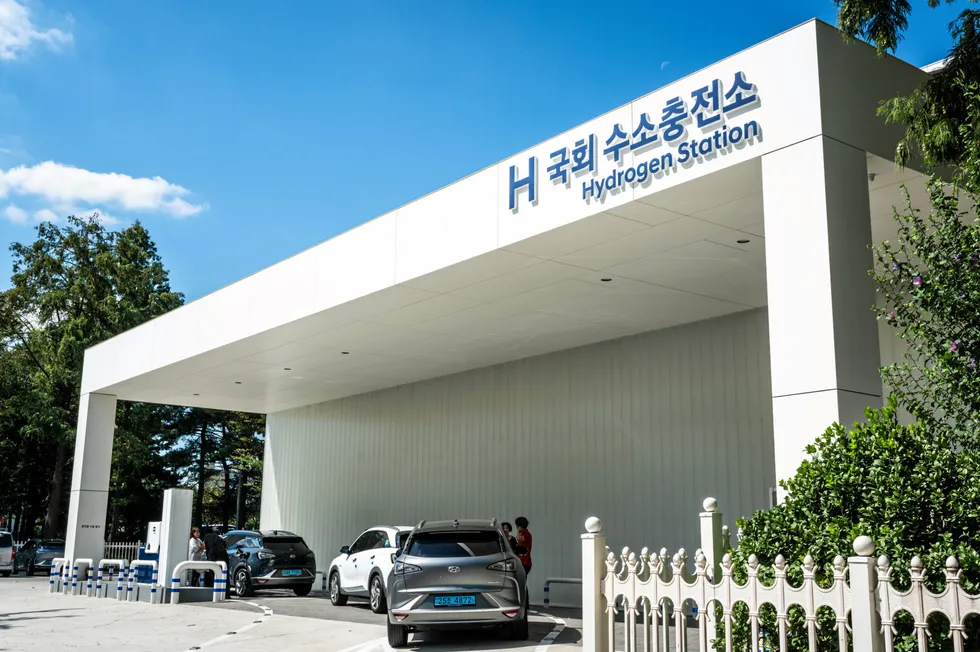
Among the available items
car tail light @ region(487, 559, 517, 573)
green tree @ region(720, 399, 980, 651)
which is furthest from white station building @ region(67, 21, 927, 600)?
car tail light @ region(487, 559, 517, 573)

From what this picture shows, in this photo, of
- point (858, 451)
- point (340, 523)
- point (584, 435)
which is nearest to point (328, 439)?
point (340, 523)

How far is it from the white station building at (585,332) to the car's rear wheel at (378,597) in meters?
4.28

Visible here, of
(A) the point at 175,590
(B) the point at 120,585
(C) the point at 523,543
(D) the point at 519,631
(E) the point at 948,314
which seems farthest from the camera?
Answer: (B) the point at 120,585

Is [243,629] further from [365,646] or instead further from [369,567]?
[369,567]

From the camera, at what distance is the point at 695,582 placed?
621 cm

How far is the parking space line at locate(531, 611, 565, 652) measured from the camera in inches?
394

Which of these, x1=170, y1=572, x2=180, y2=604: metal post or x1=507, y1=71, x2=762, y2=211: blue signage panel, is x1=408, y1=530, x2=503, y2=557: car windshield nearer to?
x1=507, y1=71, x2=762, y2=211: blue signage panel

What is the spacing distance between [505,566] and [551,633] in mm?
1791

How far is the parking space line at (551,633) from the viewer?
9998 millimetres

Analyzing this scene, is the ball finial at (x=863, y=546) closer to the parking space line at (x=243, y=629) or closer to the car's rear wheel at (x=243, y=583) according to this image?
the parking space line at (x=243, y=629)

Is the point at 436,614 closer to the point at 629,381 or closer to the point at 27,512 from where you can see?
the point at 629,381

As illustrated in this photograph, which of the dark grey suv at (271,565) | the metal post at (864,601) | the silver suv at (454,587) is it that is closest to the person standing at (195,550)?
the dark grey suv at (271,565)

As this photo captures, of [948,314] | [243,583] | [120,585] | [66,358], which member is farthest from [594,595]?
[66,358]

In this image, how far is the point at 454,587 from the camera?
9938mm
